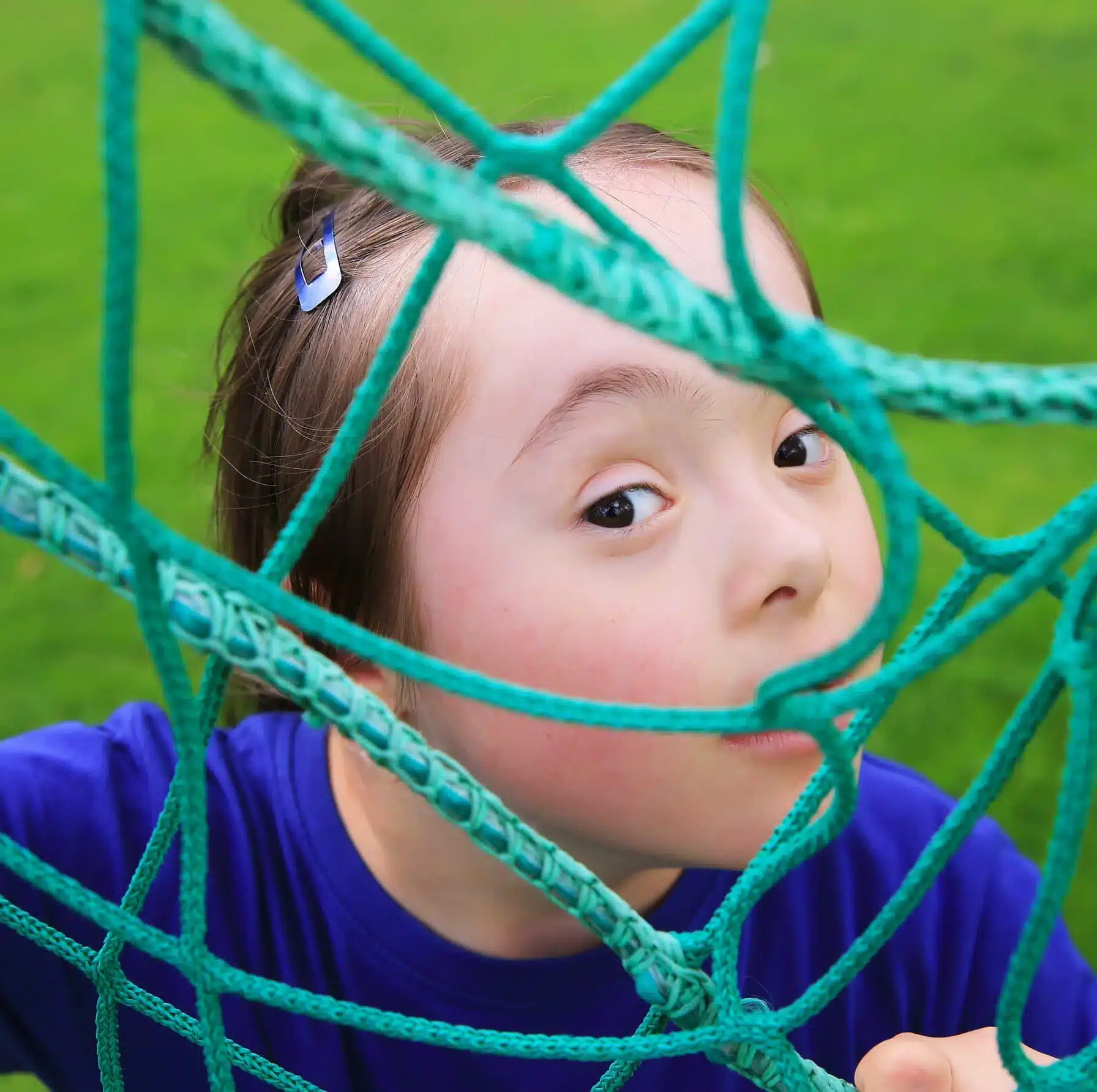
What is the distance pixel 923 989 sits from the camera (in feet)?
2.90

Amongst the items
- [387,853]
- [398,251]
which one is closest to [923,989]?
[387,853]

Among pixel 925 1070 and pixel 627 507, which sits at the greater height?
pixel 627 507

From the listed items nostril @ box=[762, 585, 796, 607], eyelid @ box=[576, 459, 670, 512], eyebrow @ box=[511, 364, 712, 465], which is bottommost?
nostril @ box=[762, 585, 796, 607]

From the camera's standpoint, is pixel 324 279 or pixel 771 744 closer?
pixel 771 744

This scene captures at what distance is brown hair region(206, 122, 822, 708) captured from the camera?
709mm

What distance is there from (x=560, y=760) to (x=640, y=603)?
0.10m

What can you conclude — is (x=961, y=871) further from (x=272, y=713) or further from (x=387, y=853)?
(x=272, y=713)

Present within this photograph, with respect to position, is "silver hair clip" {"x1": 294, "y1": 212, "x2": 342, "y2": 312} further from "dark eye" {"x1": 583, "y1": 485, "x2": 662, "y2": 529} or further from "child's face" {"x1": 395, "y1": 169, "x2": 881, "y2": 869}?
"dark eye" {"x1": 583, "y1": 485, "x2": 662, "y2": 529}

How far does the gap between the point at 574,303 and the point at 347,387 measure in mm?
232

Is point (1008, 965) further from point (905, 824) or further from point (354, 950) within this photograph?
point (354, 950)

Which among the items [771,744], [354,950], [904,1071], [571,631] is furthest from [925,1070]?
[354,950]

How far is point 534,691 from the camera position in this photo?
1.47 ft

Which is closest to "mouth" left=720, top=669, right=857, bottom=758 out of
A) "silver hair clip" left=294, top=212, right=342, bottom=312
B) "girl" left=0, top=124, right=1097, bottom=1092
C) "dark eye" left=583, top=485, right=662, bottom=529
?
"girl" left=0, top=124, right=1097, bottom=1092

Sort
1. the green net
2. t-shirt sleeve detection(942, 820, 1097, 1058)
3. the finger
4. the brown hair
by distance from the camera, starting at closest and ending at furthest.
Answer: the green net
the finger
the brown hair
t-shirt sleeve detection(942, 820, 1097, 1058)
